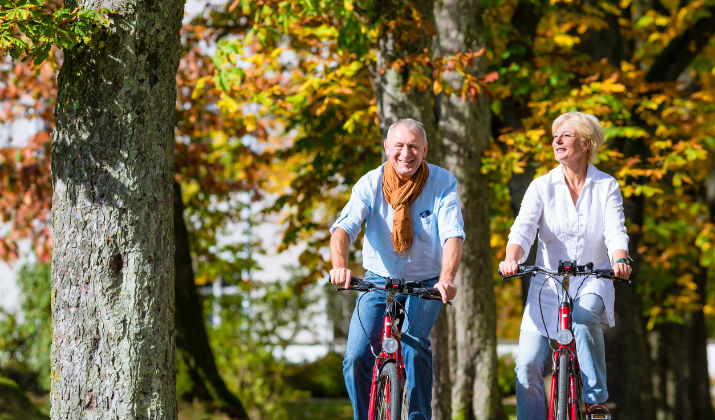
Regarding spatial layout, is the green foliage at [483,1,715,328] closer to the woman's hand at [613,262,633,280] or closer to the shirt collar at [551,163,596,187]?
the shirt collar at [551,163,596,187]

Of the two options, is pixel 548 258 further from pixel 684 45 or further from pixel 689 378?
pixel 689 378

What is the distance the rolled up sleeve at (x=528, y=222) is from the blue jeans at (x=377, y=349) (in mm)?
644

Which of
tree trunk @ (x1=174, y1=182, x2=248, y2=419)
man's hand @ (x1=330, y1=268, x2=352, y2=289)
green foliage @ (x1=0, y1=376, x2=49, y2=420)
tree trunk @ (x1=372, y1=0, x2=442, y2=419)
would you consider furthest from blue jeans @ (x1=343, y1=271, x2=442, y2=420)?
tree trunk @ (x1=174, y1=182, x2=248, y2=419)

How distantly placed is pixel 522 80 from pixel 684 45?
2938mm

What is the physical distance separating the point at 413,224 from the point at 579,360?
1.19 metres

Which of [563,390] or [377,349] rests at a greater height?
[377,349]

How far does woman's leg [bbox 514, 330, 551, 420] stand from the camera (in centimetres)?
569

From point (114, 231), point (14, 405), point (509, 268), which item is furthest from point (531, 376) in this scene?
point (14, 405)

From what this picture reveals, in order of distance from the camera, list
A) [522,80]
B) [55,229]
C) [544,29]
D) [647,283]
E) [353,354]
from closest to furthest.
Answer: [353,354] → [55,229] → [522,80] → [544,29] → [647,283]

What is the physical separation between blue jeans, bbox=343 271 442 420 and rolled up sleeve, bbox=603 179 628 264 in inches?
42.0

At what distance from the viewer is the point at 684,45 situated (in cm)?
1375

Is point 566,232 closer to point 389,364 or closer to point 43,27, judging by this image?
point 389,364

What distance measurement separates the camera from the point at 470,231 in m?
11.3

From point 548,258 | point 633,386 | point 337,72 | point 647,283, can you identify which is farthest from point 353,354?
point 647,283
